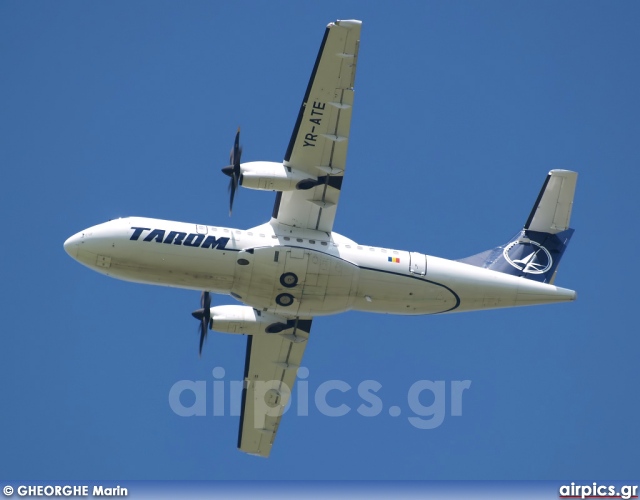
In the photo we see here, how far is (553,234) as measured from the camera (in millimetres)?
33562

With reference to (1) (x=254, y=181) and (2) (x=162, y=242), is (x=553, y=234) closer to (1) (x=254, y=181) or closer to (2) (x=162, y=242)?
(1) (x=254, y=181)

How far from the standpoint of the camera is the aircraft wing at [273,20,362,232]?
28797 mm

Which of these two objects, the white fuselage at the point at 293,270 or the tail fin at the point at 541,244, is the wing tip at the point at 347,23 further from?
the tail fin at the point at 541,244

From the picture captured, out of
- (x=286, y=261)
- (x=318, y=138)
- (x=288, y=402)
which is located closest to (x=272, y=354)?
(x=288, y=402)

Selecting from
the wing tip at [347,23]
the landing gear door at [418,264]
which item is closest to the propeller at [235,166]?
the wing tip at [347,23]

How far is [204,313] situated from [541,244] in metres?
10.5

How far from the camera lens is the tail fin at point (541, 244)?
33.2 meters

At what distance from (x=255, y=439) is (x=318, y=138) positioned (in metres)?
10.8

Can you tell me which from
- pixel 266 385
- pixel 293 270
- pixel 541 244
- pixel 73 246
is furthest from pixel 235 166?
pixel 541 244

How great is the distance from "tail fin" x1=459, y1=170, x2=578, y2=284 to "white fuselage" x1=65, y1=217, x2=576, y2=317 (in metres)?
1.41

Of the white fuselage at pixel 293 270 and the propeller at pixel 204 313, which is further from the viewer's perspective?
the propeller at pixel 204 313

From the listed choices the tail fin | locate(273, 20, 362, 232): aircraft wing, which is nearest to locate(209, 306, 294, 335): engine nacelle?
locate(273, 20, 362, 232): aircraft wing

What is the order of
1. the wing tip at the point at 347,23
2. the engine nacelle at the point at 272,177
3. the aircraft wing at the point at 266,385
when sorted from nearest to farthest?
the wing tip at the point at 347,23 < the engine nacelle at the point at 272,177 < the aircraft wing at the point at 266,385

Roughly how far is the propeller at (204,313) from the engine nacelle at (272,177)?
4.58 m
